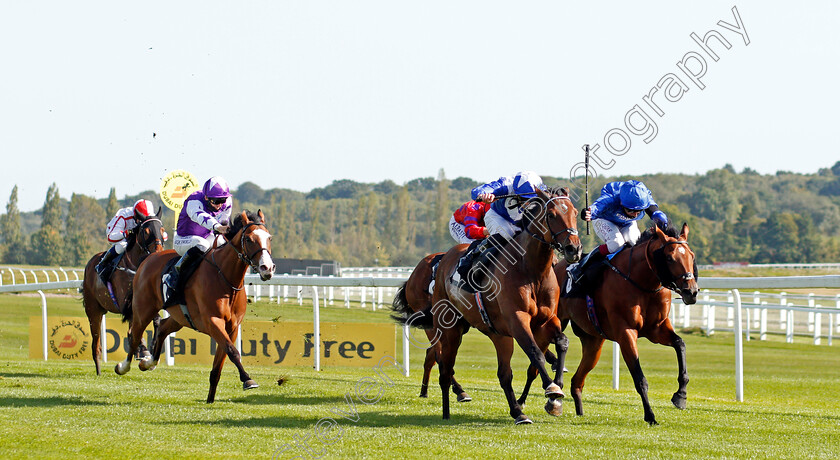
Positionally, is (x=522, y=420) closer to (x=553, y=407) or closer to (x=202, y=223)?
(x=553, y=407)

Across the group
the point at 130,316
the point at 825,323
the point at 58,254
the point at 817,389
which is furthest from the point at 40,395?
the point at 58,254

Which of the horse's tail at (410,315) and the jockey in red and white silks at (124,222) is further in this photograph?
the jockey in red and white silks at (124,222)

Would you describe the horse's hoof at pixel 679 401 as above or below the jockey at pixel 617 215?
below

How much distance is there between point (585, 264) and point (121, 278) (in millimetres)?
5570

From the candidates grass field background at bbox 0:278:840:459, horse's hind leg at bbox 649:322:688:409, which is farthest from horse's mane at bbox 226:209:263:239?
horse's hind leg at bbox 649:322:688:409

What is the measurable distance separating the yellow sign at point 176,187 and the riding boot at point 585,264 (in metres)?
9.19

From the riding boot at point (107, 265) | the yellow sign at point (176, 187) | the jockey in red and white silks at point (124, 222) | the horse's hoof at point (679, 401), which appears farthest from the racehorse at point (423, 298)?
the yellow sign at point (176, 187)

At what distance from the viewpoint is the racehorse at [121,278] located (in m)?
9.91

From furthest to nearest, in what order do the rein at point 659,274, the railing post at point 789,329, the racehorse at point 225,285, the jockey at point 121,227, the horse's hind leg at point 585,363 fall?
the railing post at point 789,329, the jockey at point 121,227, the racehorse at point 225,285, the horse's hind leg at point 585,363, the rein at point 659,274

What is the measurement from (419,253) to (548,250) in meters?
72.0

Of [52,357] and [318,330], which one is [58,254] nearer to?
[52,357]

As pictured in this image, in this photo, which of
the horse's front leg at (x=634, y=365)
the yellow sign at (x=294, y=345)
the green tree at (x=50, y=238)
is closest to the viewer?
the horse's front leg at (x=634, y=365)

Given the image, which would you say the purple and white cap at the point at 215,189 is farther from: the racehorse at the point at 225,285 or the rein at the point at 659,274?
the rein at the point at 659,274

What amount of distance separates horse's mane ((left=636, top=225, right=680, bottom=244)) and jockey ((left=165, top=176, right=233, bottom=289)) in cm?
361
